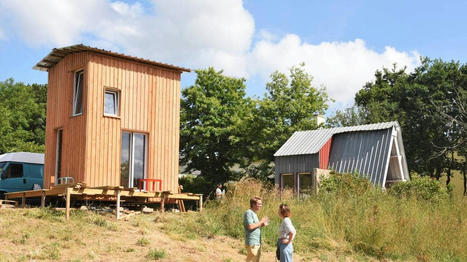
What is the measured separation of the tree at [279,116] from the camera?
125ft

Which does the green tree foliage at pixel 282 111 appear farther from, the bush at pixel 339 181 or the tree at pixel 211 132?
the bush at pixel 339 181

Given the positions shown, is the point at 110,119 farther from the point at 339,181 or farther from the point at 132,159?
the point at 339,181

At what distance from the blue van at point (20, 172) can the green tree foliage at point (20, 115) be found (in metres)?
21.6

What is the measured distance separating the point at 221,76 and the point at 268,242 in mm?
28215

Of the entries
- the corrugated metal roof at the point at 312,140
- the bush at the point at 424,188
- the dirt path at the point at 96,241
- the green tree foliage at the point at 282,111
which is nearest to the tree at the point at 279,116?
the green tree foliage at the point at 282,111

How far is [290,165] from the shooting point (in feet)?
97.1

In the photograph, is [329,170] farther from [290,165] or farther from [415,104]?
[415,104]

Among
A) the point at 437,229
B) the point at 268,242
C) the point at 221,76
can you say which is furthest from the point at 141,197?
the point at 221,76

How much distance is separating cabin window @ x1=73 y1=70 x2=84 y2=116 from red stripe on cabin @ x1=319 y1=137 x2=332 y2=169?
536 inches

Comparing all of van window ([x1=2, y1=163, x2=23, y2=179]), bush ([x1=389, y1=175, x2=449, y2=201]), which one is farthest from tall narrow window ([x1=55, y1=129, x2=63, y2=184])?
bush ([x1=389, y1=175, x2=449, y2=201])

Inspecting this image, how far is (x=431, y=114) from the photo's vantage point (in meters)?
43.2

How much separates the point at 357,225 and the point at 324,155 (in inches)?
495

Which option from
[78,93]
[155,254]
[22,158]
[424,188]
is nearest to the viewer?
[155,254]

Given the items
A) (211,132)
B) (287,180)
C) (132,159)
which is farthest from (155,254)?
(211,132)
